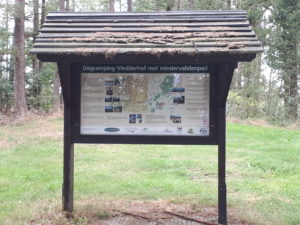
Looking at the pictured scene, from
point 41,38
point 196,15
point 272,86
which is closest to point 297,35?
point 272,86

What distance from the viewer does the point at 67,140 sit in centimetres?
523

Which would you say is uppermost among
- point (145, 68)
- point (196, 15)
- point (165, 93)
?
point (196, 15)

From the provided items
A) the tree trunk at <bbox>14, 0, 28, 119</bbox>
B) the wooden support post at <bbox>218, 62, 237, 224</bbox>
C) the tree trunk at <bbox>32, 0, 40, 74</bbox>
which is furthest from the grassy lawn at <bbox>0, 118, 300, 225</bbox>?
the tree trunk at <bbox>32, 0, 40, 74</bbox>

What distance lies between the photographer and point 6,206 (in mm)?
5836

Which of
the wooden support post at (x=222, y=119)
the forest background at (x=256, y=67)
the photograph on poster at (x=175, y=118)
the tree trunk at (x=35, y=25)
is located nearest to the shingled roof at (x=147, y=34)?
the wooden support post at (x=222, y=119)

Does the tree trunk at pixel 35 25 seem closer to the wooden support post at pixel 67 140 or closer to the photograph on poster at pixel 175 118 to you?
the wooden support post at pixel 67 140

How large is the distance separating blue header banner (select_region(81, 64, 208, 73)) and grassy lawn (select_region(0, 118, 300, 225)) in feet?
6.52

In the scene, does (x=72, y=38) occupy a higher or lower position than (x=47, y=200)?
higher

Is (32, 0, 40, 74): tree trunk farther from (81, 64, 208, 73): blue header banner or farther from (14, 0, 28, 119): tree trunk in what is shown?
(81, 64, 208, 73): blue header banner

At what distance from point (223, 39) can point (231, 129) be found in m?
11.9

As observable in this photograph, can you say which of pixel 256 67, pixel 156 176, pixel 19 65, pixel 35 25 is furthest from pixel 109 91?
pixel 35 25

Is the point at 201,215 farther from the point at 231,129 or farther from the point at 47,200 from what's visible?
the point at 231,129

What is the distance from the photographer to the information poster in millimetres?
5098

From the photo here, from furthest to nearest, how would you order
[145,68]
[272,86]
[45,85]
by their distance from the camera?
[45,85] < [272,86] < [145,68]
